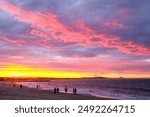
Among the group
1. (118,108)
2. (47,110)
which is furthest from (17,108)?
(118,108)

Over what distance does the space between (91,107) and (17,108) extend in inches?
183

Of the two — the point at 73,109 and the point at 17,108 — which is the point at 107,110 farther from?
the point at 17,108

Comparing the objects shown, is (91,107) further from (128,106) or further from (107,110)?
(128,106)

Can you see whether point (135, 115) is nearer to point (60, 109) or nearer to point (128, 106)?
point (128, 106)

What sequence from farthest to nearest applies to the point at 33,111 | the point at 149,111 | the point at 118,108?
the point at 149,111
the point at 118,108
the point at 33,111

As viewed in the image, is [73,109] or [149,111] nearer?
[73,109]

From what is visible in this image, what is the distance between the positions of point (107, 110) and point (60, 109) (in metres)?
2.91

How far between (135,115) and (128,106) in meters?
0.80

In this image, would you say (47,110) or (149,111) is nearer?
(47,110)

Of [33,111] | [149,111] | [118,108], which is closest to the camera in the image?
[33,111]

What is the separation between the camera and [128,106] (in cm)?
1792

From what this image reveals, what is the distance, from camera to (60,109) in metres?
17.1

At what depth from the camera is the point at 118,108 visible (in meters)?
17.7

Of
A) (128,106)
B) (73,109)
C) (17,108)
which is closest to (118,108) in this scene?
(128,106)
